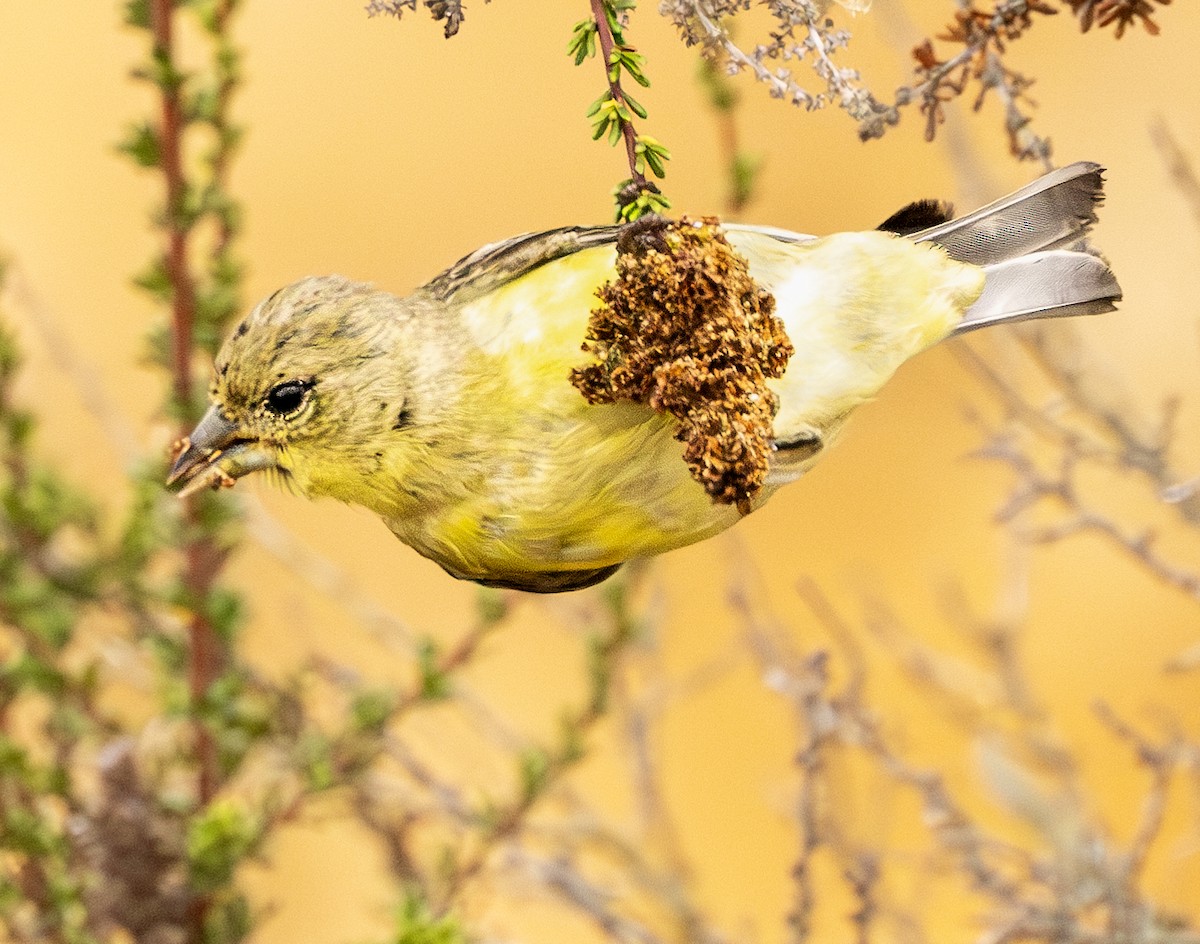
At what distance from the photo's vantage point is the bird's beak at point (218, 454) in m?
0.77

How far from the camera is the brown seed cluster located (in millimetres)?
514

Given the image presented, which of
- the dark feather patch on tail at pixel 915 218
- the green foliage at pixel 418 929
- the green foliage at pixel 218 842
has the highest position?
the dark feather patch on tail at pixel 915 218

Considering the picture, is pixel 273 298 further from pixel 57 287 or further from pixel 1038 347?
pixel 57 287

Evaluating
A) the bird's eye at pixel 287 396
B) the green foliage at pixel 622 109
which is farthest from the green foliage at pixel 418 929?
the green foliage at pixel 622 109

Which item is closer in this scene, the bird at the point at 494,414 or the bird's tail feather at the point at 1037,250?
the bird at the point at 494,414

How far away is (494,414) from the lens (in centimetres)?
75

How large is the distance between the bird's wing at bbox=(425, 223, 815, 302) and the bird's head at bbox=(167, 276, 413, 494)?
0.08 m

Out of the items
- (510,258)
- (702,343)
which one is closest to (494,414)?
(510,258)

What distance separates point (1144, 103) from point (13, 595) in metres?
1.93

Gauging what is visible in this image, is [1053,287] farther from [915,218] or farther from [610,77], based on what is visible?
[610,77]

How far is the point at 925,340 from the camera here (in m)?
0.92

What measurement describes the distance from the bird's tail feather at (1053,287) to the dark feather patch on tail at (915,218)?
0.06 m

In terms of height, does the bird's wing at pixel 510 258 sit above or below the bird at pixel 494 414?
above

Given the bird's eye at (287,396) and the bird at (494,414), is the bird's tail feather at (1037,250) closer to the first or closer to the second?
the bird at (494,414)
